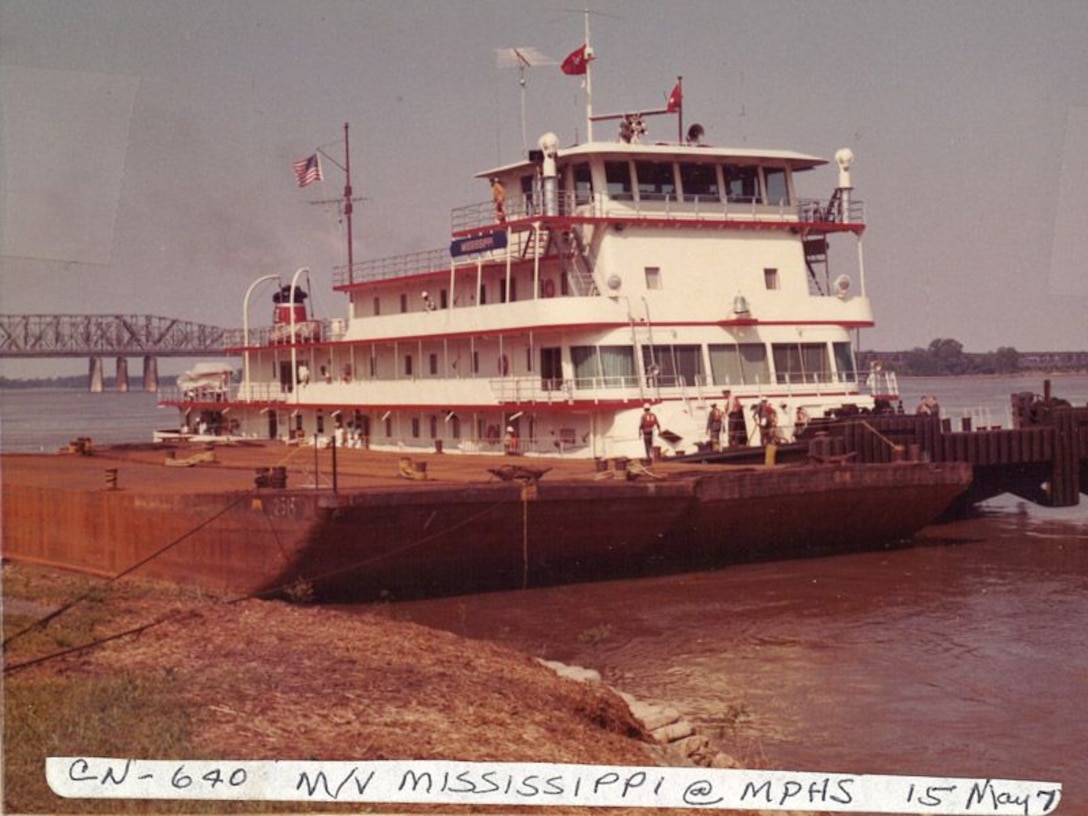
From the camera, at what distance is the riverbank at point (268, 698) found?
9594mm

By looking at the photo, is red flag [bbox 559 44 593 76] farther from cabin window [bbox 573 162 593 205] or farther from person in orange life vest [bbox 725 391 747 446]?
person in orange life vest [bbox 725 391 747 446]

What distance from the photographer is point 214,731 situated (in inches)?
388

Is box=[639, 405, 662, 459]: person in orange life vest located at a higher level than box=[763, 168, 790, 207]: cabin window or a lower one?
lower

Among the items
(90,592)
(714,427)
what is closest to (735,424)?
(714,427)

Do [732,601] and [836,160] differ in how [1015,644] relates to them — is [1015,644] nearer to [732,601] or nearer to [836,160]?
[732,601]

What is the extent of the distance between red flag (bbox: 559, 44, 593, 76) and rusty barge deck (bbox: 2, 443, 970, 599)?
7.63 meters

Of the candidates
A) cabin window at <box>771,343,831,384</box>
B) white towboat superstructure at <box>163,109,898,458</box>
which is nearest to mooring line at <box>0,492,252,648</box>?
white towboat superstructure at <box>163,109,898,458</box>

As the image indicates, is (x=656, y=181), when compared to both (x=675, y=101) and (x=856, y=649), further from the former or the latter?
(x=856, y=649)

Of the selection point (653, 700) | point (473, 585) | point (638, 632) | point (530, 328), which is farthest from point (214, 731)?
point (530, 328)

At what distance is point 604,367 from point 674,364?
1443 mm

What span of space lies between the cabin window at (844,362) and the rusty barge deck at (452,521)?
4454 millimetres

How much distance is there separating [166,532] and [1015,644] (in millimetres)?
11706

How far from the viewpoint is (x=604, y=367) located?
2428cm

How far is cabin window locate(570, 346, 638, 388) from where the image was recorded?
24.2 m
